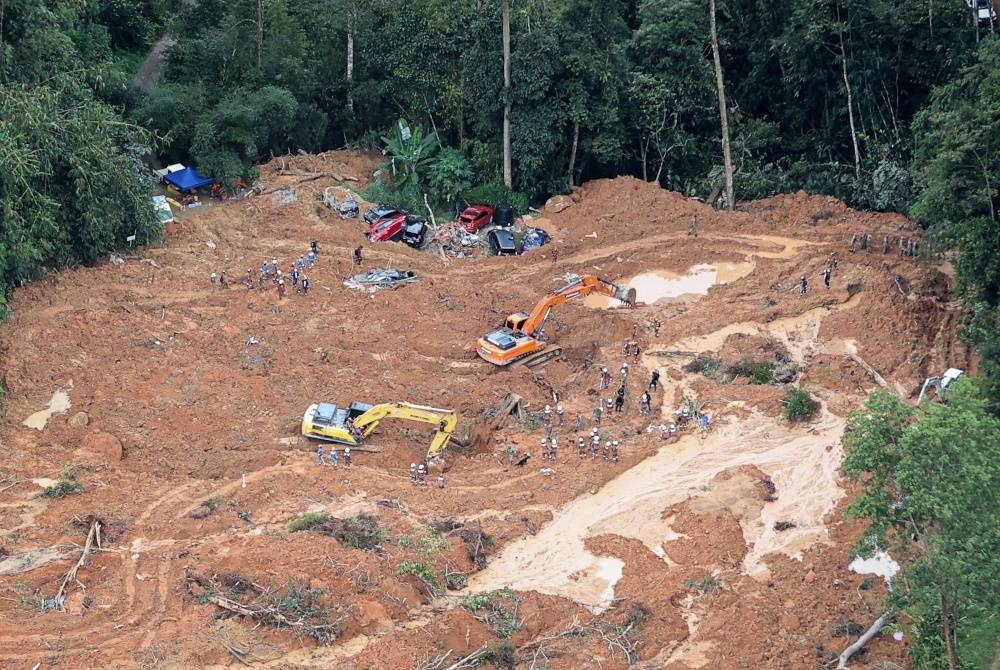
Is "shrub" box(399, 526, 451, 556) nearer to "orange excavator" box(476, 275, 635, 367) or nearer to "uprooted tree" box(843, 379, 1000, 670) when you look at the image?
"orange excavator" box(476, 275, 635, 367)

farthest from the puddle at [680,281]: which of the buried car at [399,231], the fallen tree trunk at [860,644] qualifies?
the fallen tree trunk at [860,644]

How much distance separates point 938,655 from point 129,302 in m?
27.9

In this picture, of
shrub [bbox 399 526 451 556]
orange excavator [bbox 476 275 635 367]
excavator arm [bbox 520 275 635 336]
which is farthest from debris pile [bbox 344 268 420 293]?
shrub [bbox 399 526 451 556]

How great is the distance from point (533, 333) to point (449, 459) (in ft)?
23.7

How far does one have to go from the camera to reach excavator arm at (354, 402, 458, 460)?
3209 centimetres

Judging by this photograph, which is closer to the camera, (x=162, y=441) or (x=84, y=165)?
(x=162, y=441)

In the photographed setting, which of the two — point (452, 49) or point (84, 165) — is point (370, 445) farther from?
point (452, 49)

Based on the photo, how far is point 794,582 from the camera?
27.5 metres

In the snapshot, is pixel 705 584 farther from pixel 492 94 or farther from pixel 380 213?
pixel 492 94

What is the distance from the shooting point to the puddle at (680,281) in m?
41.4

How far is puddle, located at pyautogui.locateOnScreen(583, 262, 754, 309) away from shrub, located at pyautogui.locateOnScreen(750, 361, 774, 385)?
230 inches

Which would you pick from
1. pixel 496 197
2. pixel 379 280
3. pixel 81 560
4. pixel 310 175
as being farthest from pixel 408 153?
pixel 81 560

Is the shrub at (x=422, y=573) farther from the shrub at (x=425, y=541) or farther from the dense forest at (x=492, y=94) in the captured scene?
the dense forest at (x=492, y=94)

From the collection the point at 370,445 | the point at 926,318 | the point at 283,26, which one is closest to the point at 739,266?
the point at 926,318
